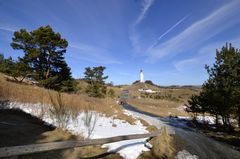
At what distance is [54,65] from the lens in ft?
97.7

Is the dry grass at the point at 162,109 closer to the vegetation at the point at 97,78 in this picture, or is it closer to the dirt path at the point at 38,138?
the vegetation at the point at 97,78

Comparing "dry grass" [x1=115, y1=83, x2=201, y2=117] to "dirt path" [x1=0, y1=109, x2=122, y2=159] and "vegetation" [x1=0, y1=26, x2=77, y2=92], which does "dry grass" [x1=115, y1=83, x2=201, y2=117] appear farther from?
"dirt path" [x1=0, y1=109, x2=122, y2=159]

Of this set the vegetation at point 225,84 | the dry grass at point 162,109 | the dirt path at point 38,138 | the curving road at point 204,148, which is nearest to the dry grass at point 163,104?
the dry grass at point 162,109

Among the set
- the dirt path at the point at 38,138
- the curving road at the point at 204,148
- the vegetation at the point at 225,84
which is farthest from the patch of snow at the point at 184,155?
the vegetation at the point at 225,84

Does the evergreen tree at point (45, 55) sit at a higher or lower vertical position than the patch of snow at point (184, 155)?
higher

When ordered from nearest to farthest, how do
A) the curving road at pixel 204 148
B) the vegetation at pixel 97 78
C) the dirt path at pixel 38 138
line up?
the dirt path at pixel 38 138, the curving road at pixel 204 148, the vegetation at pixel 97 78

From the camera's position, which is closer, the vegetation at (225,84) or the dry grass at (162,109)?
the vegetation at (225,84)

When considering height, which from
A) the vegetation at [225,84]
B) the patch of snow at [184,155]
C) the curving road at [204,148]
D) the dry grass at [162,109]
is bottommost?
the curving road at [204,148]

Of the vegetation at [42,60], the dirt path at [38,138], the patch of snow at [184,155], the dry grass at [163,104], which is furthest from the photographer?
the dry grass at [163,104]

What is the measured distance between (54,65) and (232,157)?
2534 centimetres

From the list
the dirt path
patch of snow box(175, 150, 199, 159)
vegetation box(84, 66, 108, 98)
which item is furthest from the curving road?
→ vegetation box(84, 66, 108, 98)

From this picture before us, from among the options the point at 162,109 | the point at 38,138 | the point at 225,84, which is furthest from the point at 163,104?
the point at 38,138

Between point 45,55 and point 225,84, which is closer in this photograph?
point 225,84

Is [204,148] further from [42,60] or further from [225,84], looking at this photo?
[42,60]
